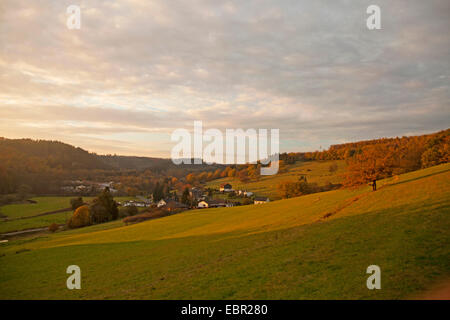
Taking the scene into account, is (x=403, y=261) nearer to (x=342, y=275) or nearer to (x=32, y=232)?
(x=342, y=275)

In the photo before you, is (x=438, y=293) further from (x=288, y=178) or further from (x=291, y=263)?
(x=288, y=178)

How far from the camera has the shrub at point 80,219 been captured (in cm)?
5769

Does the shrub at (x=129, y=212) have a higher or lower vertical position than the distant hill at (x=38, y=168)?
lower

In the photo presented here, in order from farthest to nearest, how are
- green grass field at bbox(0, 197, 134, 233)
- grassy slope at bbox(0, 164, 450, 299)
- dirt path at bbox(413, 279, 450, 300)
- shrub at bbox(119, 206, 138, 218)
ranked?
shrub at bbox(119, 206, 138, 218), green grass field at bbox(0, 197, 134, 233), grassy slope at bbox(0, 164, 450, 299), dirt path at bbox(413, 279, 450, 300)

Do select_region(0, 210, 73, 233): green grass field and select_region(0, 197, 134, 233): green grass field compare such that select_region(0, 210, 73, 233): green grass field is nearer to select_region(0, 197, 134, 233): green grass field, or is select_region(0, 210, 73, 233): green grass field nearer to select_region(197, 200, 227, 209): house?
select_region(0, 197, 134, 233): green grass field

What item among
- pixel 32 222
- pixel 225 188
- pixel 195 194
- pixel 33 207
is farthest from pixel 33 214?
pixel 225 188

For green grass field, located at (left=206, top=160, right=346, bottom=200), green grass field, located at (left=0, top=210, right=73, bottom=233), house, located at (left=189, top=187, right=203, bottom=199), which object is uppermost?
green grass field, located at (left=206, top=160, right=346, bottom=200)

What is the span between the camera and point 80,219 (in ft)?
192

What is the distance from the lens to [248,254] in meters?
15.3

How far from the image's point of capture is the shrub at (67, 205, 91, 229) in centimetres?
5769

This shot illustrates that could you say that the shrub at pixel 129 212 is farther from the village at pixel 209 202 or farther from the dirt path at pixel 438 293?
the dirt path at pixel 438 293

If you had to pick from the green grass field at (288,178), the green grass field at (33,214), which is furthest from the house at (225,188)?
the green grass field at (33,214)

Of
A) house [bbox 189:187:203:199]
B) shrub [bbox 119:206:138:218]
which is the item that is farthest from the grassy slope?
house [bbox 189:187:203:199]
